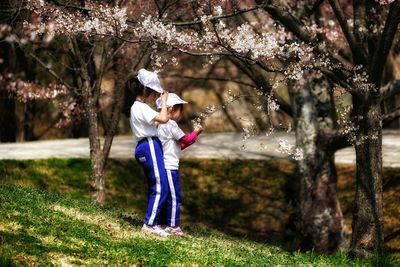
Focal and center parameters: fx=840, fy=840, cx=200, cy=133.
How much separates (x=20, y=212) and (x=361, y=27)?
207 inches

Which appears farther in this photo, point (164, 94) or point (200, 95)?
point (200, 95)

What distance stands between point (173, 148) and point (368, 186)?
3.14 metres

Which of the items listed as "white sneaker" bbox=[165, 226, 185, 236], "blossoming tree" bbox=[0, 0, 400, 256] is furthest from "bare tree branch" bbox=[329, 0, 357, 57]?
"white sneaker" bbox=[165, 226, 185, 236]

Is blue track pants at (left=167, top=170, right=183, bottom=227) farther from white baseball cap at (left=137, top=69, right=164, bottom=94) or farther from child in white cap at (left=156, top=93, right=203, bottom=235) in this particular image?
white baseball cap at (left=137, top=69, right=164, bottom=94)

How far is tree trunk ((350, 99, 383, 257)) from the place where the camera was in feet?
36.3

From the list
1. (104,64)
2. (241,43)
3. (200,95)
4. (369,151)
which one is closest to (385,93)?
(369,151)

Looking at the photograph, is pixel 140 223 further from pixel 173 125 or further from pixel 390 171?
pixel 390 171

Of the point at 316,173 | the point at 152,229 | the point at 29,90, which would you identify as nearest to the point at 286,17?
the point at 152,229

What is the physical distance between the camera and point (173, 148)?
969cm

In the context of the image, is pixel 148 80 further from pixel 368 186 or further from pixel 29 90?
pixel 29 90

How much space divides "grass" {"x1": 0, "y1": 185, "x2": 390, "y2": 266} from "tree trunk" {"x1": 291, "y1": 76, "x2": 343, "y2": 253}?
3.30 meters

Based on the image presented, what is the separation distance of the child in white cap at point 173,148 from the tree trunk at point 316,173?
4750mm

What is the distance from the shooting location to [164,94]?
30.5ft

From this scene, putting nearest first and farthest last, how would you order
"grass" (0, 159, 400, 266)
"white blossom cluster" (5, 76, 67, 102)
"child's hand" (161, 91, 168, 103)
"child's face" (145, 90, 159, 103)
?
"child's hand" (161, 91, 168, 103) < "child's face" (145, 90, 159, 103) < "grass" (0, 159, 400, 266) < "white blossom cluster" (5, 76, 67, 102)
